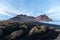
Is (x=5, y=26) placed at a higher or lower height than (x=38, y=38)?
higher

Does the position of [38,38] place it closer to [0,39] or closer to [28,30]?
[28,30]

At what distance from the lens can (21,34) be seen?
32.7 m

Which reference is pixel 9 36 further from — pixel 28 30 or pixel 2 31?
pixel 28 30

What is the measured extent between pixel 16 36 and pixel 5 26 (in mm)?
3177

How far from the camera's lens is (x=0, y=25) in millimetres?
35000

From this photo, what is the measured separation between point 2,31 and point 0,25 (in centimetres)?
Answer: 250

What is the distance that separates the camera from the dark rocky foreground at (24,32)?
105 ft

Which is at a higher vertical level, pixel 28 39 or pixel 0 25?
pixel 0 25

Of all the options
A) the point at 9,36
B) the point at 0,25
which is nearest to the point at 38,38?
the point at 9,36

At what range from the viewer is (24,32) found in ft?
110

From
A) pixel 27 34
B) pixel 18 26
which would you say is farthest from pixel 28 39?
pixel 18 26

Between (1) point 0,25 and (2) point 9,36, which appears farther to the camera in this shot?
(1) point 0,25

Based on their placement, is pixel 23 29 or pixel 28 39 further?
pixel 23 29

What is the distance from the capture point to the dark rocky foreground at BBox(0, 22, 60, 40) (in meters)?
32.1
